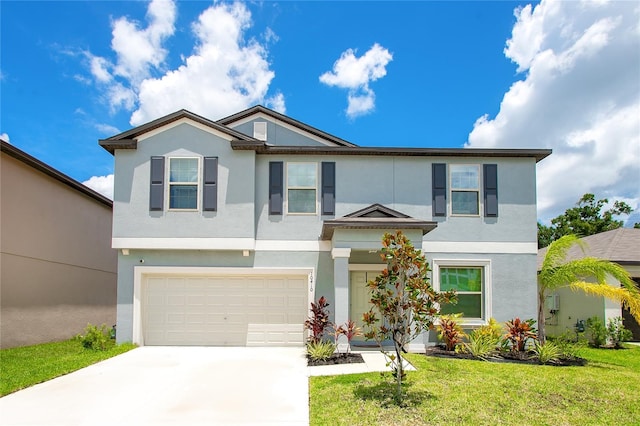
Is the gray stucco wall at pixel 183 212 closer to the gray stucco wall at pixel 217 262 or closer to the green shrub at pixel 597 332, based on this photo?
the gray stucco wall at pixel 217 262

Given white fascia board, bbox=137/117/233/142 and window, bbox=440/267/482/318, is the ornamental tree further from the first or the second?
white fascia board, bbox=137/117/233/142

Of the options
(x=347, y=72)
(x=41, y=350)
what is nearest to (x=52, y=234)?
(x=41, y=350)

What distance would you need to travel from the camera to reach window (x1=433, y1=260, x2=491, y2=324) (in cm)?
1314

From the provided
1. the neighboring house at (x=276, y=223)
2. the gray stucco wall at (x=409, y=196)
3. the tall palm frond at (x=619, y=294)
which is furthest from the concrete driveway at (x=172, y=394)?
the tall palm frond at (x=619, y=294)

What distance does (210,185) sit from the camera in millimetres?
12914

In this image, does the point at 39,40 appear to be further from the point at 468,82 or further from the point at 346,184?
the point at 468,82

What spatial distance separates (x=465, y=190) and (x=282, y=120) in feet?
20.8

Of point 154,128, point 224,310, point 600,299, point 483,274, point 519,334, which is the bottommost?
point 519,334

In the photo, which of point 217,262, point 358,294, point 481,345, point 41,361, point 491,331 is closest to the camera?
point 41,361

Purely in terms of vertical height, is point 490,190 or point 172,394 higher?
point 490,190

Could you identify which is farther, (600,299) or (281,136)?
(281,136)

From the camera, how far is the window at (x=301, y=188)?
13.4 metres

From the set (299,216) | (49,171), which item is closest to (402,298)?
(299,216)

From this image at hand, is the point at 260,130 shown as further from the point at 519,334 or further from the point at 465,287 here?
the point at 519,334
